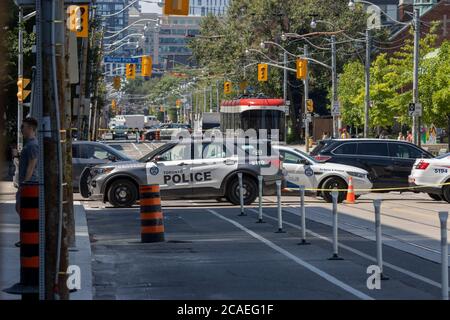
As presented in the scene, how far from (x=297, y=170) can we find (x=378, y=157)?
3137 mm

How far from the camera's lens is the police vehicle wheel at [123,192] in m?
22.8

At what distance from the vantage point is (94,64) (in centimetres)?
5944

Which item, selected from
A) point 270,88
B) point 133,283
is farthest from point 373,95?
point 133,283

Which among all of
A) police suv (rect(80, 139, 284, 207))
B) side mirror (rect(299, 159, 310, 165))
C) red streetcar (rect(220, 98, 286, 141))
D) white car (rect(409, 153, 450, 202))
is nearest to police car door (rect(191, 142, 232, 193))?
police suv (rect(80, 139, 284, 207))

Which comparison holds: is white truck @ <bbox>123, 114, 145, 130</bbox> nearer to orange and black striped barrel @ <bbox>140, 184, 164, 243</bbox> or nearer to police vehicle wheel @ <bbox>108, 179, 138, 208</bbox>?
police vehicle wheel @ <bbox>108, 179, 138, 208</bbox>

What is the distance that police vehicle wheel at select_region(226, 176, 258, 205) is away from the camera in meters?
23.3

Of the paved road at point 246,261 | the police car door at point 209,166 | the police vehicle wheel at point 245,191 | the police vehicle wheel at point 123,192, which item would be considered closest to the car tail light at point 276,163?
the police vehicle wheel at point 245,191

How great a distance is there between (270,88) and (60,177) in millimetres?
78622

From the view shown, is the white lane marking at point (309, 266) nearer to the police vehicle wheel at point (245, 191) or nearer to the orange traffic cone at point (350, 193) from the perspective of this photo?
the police vehicle wheel at point (245, 191)

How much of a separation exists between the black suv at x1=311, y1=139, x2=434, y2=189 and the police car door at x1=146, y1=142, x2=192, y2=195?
18.8 feet

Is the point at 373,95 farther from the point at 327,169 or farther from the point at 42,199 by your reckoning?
the point at 42,199

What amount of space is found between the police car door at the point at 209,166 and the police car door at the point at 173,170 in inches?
7.3

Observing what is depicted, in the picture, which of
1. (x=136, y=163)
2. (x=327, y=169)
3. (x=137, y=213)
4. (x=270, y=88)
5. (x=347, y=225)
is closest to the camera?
(x=347, y=225)

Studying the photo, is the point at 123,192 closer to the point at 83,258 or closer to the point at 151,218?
the point at 151,218
